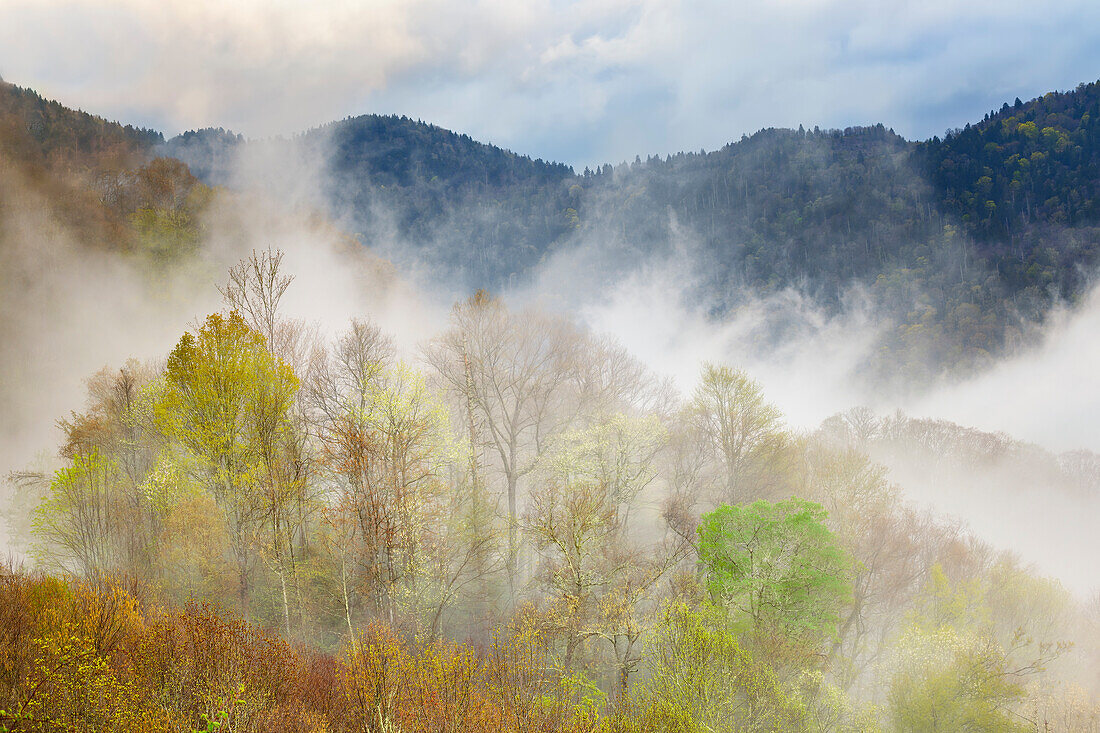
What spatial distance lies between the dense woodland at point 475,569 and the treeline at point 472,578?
14 cm

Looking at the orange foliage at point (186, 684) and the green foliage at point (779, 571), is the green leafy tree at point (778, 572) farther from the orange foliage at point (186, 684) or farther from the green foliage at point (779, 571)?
the orange foliage at point (186, 684)

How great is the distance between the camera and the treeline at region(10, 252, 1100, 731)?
11.4m

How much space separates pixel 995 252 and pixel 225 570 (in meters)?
193

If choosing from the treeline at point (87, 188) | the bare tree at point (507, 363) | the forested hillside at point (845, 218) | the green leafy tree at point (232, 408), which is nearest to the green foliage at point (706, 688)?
the bare tree at point (507, 363)

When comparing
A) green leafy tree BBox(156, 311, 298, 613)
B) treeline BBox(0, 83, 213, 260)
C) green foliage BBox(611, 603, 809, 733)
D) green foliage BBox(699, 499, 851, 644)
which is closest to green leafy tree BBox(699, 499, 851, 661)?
green foliage BBox(699, 499, 851, 644)

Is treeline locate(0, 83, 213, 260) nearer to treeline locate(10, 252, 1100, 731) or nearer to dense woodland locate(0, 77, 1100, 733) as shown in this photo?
dense woodland locate(0, 77, 1100, 733)

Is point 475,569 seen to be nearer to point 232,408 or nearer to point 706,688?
point 706,688

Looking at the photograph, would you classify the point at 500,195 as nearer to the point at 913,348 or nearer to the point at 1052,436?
the point at 913,348

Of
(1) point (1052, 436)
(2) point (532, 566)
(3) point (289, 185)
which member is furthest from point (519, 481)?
(1) point (1052, 436)

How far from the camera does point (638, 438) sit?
31.3 m

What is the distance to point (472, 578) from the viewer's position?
24.7m

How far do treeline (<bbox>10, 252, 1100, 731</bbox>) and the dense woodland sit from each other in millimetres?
140

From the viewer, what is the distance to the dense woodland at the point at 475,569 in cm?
1143

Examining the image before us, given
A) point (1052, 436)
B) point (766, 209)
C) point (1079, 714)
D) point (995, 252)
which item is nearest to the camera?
point (1079, 714)
